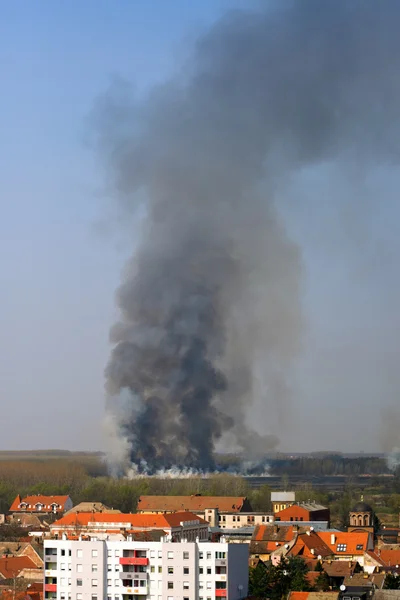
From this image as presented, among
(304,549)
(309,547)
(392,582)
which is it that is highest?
(309,547)

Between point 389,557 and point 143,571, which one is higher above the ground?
point 389,557

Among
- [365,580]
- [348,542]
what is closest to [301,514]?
[348,542]

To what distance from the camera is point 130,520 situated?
78.1 metres

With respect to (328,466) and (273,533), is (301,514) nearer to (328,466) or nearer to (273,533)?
(273,533)

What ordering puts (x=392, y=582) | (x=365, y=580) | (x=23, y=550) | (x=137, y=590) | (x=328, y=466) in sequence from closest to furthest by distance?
(x=137, y=590)
(x=392, y=582)
(x=365, y=580)
(x=23, y=550)
(x=328, y=466)

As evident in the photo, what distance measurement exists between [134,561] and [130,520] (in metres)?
21.8

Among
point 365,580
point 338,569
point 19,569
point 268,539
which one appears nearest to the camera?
point 365,580

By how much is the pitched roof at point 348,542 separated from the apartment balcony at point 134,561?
19683 millimetres

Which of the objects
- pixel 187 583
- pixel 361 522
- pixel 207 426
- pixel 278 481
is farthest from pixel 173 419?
pixel 187 583

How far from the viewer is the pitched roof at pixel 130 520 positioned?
2936 inches

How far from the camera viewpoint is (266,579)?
5912 centimetres

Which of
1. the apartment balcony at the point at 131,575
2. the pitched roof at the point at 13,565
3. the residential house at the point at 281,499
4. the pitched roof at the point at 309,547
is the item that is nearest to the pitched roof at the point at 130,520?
the pitched roof at the point at 309,547

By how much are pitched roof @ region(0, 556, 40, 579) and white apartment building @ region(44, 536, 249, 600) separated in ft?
26.4

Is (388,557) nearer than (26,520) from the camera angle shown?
Yes
